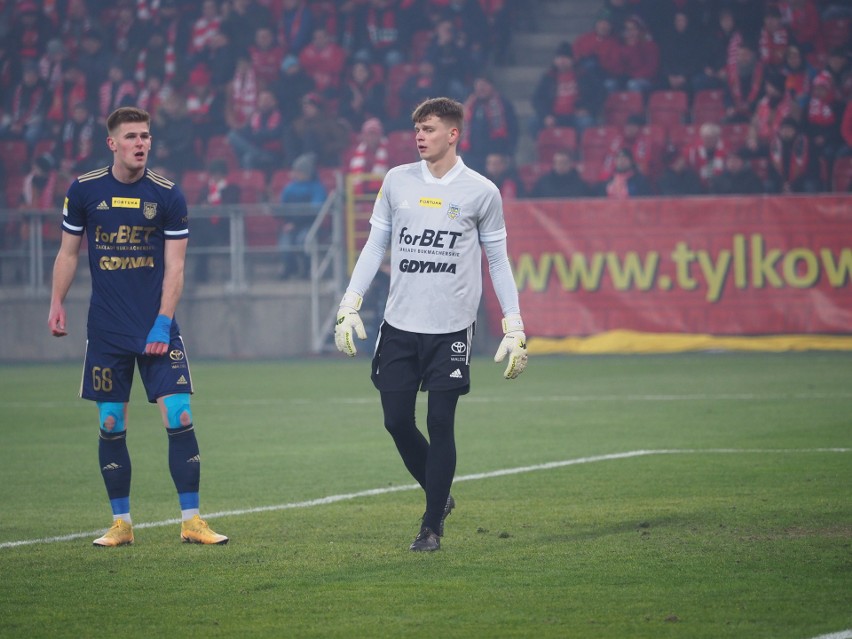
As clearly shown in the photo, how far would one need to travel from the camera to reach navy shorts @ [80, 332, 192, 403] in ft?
22.3

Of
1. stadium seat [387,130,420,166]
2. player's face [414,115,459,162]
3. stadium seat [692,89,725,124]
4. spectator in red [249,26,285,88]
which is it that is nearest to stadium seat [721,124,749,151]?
stadium seat [692,89,725,124]

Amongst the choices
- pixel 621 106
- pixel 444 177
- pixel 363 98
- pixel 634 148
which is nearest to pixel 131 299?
pixel 444 177

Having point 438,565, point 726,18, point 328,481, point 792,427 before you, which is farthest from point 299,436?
point 726,18

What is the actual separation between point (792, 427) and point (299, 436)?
149 inches

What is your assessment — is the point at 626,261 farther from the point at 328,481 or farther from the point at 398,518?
the point at 398,518

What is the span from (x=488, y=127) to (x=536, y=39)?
3.40 meters

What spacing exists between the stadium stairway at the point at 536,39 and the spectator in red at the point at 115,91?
6311 mm

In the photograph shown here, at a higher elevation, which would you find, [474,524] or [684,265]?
[474,524]

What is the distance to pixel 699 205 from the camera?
1978 cm

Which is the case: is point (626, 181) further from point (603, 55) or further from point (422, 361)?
point (422, 361)

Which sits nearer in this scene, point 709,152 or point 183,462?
point 183,462

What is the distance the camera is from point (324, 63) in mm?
24750

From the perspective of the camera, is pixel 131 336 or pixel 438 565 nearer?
pixel 438 565

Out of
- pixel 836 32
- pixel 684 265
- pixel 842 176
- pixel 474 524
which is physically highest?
pixel 836 32
